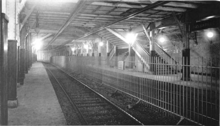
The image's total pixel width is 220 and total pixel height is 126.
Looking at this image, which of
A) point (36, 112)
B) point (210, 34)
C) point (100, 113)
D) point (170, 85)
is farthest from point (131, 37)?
point (36, 112)

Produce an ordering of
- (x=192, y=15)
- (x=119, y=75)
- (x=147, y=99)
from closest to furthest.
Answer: (x=147, y=99) → (x=192, y=15) → (x=119, y=75)

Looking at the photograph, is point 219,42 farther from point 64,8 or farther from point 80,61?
point 80,61

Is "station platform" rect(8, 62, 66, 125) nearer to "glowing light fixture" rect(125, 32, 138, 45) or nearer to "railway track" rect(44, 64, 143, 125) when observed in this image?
"railway track" rect(44, 64, 143, 125)

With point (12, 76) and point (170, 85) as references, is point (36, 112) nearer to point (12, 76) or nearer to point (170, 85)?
point (12, 76)

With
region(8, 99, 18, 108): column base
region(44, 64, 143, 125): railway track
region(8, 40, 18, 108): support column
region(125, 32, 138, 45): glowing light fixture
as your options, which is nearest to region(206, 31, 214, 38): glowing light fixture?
region(125, 32, 138, 45): glowing light fixture

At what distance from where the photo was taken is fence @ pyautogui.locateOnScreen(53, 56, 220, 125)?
18.2 feet

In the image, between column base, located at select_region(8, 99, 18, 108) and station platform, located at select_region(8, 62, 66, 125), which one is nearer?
station platform, located at select_region(8, 62, 66, 125)

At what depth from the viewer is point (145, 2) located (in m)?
8.54

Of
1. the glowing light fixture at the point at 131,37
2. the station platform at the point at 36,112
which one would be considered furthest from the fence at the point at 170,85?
the station platform at the point at 36,112

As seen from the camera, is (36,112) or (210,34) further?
(210,34)

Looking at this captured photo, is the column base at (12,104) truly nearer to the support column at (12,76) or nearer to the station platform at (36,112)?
the support column at (12,76)

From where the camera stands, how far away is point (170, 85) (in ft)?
24.0

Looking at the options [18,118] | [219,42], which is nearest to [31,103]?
[18,118]

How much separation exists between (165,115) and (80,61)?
594 inches
